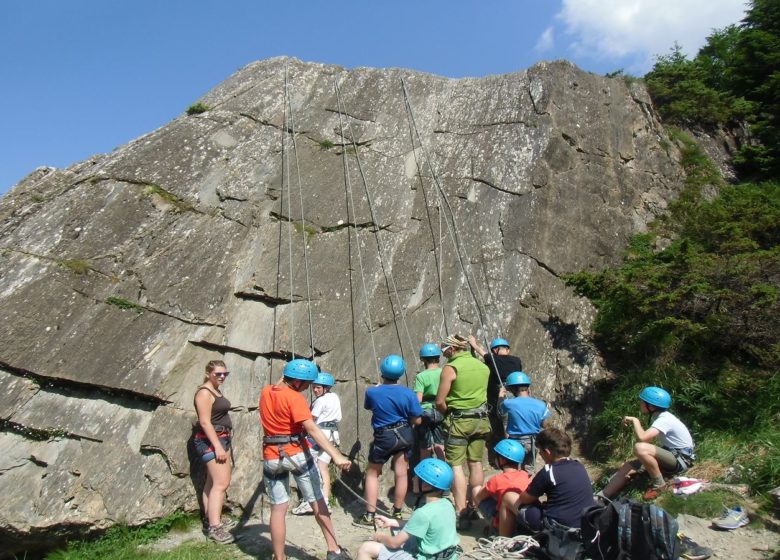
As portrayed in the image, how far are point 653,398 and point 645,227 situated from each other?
5.84 m

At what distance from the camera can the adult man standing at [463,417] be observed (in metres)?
7.19

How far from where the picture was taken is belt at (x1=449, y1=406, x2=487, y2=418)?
723 centimetres

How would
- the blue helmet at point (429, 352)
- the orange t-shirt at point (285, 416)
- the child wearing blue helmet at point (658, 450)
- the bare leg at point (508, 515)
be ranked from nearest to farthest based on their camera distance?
the orange t-shirt at point (285, 416), the bare leg at point (508, 515), the child wearing blue helmet at point (658, 450), the blue helmet at point (429, 352)

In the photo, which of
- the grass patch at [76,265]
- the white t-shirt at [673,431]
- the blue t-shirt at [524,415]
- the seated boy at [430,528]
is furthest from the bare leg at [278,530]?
the grass patch at [76,265]

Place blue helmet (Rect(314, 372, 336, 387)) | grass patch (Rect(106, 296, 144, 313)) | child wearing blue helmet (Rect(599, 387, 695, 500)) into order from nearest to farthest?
child wearing blue helmet (Rect(599, 387, 695, 500)), blue helmet (Rect(314, 372, 336, 387)), grass patch (Rect(106, 296, 144, 313))

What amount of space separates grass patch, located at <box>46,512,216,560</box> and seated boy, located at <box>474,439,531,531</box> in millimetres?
3107

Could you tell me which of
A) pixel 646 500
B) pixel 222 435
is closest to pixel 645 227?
pixel 646 500

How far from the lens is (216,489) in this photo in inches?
290

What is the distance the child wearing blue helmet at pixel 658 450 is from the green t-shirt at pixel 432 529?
289 centimetres

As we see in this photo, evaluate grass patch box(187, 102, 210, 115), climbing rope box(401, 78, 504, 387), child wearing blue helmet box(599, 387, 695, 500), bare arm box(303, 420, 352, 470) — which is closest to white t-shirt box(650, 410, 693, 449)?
child wearing blue helmet box(599, 387, 695, 500)

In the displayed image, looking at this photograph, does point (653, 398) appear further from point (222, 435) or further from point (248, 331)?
→ point (248, 331)

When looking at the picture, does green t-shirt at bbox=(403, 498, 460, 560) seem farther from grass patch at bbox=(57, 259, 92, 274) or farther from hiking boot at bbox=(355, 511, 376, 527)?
grass patch at bbox=(57, 259, 92, 274)

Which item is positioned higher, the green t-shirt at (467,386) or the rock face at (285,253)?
the rock face at (285,253)

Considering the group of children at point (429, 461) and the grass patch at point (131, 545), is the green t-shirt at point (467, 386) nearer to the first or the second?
the group of children at point (429, 461)
